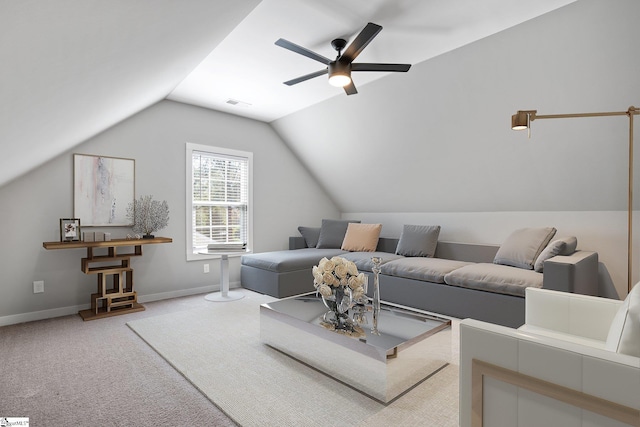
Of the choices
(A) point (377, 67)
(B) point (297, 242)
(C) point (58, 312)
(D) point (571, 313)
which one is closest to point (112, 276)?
(C) point (58, 312)

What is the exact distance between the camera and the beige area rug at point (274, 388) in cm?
178

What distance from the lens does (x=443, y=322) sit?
2385 mm

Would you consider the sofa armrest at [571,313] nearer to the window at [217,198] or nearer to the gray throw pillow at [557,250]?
the gray throw pillow at [557,250]

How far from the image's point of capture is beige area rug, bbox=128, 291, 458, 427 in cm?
178

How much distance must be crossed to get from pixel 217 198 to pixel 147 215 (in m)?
1.10

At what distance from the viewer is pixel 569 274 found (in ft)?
8.63

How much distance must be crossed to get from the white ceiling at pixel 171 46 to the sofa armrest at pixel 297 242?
234cm

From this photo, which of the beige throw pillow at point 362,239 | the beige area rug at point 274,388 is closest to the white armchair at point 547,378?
the beige area rug at point 274,388

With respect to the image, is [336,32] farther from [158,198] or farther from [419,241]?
[158,198]

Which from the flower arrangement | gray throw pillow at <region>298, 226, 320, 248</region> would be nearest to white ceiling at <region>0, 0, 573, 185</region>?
the flower arrangement

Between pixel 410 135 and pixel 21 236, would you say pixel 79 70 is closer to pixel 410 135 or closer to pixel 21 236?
pixel 21 236

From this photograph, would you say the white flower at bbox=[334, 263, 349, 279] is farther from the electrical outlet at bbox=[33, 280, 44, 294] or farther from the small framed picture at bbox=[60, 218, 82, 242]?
the electrical outlet at bbox=[33, 280, 44, 294]

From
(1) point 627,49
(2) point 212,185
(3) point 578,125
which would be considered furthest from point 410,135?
(2) point 212,185

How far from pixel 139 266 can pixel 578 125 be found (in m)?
4.96
